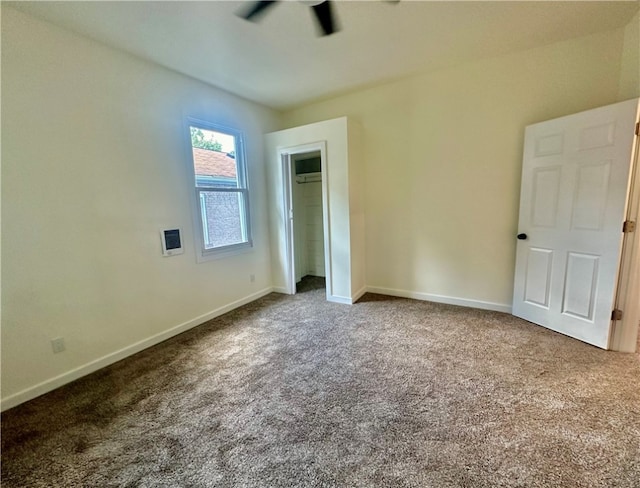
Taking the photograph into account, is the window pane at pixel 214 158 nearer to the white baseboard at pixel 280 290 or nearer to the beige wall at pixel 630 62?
the white baseboard at pixel 280 290

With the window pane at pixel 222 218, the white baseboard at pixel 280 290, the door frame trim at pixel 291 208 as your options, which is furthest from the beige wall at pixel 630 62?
the white baseboard at pixel 280 290

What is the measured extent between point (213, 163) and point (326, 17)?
2.00m

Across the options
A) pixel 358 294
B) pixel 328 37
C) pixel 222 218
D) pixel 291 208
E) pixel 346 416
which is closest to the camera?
pixel 346 416

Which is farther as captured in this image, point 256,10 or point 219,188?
point 219,188

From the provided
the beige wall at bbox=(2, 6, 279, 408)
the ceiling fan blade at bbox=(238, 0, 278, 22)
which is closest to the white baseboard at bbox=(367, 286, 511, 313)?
the beige wall at bbox=(2, 6, 279, 408)

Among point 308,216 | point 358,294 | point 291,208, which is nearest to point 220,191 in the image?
point 291,208

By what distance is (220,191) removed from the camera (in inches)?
137

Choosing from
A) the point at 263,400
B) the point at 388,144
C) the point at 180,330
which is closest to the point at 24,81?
the point at 180,330

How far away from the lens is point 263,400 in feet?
6.40

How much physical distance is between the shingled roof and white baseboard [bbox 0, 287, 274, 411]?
65.5 inches

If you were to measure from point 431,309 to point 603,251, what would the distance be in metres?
1.62

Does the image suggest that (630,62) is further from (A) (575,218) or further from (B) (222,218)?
(B) (222,218)

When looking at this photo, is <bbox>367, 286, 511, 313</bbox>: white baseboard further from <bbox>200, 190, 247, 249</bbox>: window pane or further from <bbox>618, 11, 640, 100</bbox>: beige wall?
<bbox>618, 11, 640, 100</bbox>: beige wall

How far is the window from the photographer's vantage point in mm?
3225
